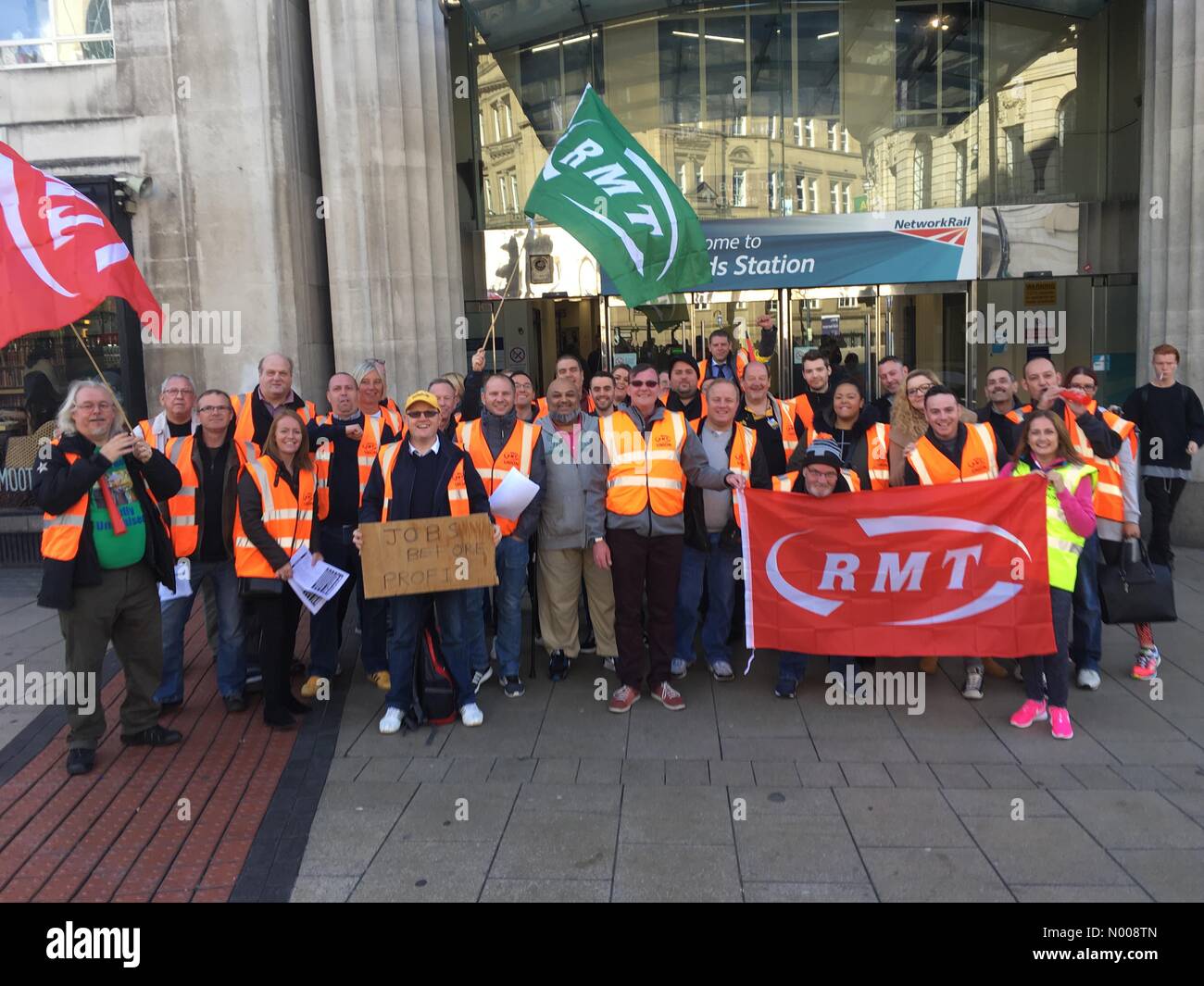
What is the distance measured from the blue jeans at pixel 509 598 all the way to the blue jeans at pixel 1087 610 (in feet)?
11.3

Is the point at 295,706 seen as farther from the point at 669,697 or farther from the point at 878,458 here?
the point at 878,458

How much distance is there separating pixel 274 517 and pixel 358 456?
0.97 metres

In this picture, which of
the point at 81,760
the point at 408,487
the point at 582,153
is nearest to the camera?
the point at 81,760

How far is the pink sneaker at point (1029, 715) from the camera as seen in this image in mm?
5676

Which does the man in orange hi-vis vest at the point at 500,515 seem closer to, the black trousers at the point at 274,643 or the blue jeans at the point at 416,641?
the blue jeans at the point at 416,641

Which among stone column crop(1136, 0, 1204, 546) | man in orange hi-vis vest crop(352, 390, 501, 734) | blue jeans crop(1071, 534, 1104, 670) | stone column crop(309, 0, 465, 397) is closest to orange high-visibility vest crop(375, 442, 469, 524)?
man in orange hi-vis vest crop(352, 390, 501, 734)

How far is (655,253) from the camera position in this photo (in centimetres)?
736

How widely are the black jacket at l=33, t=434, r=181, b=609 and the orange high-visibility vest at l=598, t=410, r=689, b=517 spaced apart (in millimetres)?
2632

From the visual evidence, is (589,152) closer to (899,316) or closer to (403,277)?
(403,277)

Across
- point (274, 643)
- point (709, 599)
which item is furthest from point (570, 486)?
point (274, 643)

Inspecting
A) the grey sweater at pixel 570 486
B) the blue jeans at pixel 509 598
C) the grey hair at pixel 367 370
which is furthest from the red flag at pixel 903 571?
the grey hair at pixel 367 370

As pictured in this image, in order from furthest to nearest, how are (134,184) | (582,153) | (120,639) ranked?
(134,184), (582,153), (120,639)

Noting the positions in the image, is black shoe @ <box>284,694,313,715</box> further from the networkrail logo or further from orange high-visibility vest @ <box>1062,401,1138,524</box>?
the networkrail logo

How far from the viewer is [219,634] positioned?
6234mm
